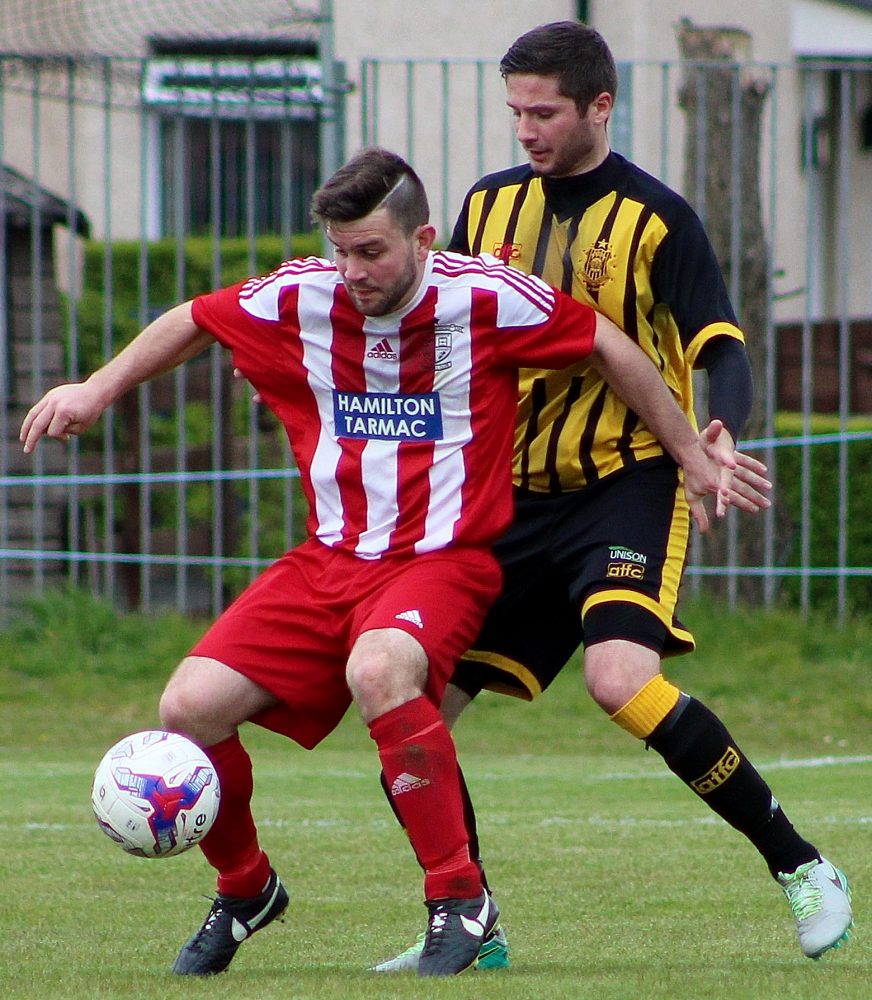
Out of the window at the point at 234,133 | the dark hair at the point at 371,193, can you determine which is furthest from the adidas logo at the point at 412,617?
the window at the point at 234,133

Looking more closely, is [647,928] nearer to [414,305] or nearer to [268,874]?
[268,874]

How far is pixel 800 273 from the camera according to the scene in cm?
1927

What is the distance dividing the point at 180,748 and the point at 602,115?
1.98m

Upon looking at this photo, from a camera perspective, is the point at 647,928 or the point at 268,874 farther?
the point at 647,928

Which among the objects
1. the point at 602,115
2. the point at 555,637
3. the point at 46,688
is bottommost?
the point at 46,688

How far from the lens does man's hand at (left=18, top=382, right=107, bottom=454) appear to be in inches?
189

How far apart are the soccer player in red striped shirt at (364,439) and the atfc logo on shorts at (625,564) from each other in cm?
19

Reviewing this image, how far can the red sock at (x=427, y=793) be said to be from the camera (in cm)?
452

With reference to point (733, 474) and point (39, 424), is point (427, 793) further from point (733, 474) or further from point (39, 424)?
point (39, 424)

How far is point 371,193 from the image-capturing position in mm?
4629

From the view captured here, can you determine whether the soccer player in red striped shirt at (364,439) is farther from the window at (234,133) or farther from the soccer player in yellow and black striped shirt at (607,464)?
the window at (234,133)

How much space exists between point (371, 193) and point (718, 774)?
1659 millimetres

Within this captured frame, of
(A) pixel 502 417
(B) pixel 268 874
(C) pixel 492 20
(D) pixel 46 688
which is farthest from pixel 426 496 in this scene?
(C) pixel 492 20

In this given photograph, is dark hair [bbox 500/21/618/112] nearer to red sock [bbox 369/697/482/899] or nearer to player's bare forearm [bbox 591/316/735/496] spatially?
player's bare forearm [bbox 591/316/735/496]
